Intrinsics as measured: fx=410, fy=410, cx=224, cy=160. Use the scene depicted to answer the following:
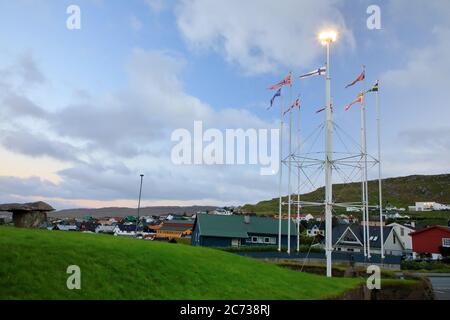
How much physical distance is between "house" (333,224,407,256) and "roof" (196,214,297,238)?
1833 cm

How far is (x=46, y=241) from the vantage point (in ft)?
55.5

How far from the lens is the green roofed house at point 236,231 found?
69.5 metres

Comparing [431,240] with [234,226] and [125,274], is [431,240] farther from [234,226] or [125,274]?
[125,274]

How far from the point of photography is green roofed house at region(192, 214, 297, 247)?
6950 cm

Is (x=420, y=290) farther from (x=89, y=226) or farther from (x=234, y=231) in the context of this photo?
(x=89, y=226)

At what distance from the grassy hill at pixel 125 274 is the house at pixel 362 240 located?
68.5 meters

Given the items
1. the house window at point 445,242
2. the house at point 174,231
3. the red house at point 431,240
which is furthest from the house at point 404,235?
the house at point 174,231

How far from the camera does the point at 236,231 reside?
71.1 meters

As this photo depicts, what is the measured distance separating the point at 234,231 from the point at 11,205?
50702 millimetres

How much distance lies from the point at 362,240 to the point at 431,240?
1323 cm

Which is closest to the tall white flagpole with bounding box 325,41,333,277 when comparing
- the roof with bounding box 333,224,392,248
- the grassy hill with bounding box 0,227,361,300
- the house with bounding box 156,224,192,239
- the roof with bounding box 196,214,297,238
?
the grassy hill with bounding box 0,227,361,300

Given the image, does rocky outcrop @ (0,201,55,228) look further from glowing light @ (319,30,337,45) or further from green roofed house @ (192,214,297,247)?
green roofed house @ (192,214,297,247)
